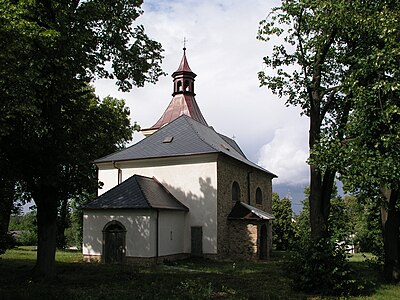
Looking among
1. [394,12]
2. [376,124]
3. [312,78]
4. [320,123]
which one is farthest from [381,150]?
[394,12]

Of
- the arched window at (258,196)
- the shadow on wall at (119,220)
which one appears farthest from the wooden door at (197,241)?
the arched window at (258,196)

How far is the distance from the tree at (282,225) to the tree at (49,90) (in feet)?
78.0

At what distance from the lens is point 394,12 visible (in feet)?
37.3

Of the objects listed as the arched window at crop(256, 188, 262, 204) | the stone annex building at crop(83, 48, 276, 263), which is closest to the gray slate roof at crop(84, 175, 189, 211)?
the stone annex building at crop(83, 48, 276, 263)

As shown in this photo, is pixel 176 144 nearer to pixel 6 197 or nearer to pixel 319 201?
pixel 6 197

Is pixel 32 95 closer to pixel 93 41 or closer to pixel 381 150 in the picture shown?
pixel 93 41

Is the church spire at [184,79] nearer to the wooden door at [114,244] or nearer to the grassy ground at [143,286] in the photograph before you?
the wooden door at [114,244]

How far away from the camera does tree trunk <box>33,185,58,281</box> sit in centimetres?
1421

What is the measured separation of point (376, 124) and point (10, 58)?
10.2 metres

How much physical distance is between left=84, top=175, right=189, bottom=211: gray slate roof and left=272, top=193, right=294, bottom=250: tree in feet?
44.6

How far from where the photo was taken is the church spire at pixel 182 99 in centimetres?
3762

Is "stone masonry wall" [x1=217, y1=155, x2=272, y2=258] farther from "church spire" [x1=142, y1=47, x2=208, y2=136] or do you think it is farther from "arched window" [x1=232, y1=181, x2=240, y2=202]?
"church spire" [x1=142, y1=47, x2=208, y2=136]

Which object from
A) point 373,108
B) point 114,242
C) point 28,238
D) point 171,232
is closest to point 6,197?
point 114,242

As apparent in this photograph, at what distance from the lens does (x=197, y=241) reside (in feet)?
78.5
